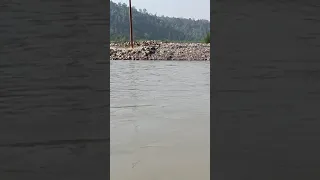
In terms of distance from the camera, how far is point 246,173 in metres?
0.72

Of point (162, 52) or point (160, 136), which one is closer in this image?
point (160, 136)

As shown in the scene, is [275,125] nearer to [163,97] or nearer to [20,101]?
[20,101]

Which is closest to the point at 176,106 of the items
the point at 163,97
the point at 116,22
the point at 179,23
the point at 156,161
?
the point at 163,97

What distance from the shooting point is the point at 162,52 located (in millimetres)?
19406

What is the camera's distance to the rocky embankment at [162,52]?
1853 centimetres

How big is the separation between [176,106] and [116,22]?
3302 inches

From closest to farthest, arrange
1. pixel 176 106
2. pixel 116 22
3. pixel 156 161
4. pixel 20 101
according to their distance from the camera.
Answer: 1. pixel 20 101
2. pixel 156 161
3. pixel 176 106
4. pixel 116 22

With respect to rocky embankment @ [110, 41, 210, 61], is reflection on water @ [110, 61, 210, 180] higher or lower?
lower

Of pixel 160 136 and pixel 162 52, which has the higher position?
pixel 162 52

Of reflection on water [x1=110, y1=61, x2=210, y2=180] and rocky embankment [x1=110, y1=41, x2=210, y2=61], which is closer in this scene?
reflection on water [x1=110, y1=61, x2=210, y2=180]

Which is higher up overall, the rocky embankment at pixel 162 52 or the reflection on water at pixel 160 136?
the rocky embankment at pixel 162 52

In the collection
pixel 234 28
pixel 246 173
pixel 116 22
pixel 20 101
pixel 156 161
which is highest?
pixel 116 22

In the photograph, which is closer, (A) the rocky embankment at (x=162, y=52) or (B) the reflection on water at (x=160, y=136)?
(B) the reflection on water at (x=160, y=136)

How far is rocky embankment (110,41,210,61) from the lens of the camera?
60.8ft
